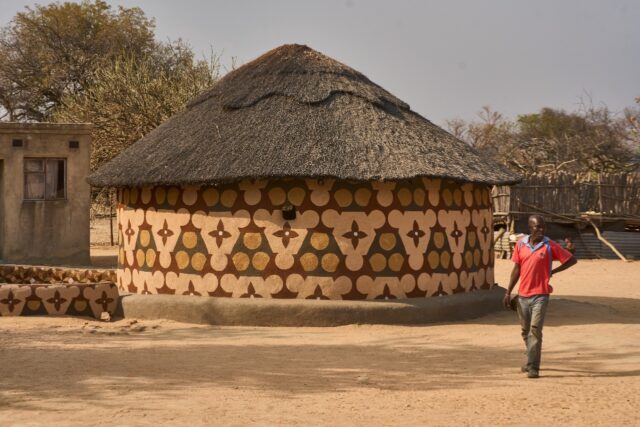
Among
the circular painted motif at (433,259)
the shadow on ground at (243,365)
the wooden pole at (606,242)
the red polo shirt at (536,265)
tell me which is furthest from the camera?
the wooden pole at (606,242)

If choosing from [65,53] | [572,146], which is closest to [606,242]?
[572,146]

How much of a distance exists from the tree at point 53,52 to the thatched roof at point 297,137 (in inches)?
922

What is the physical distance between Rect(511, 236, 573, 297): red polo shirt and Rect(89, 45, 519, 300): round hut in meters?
3.20

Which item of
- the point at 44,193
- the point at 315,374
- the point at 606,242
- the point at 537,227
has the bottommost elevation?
the point at 315,374

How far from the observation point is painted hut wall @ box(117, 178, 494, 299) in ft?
37.7

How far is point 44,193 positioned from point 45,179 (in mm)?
298

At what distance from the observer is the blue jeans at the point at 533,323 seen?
7863 mm

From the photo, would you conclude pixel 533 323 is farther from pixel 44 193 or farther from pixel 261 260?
pixel 44 193

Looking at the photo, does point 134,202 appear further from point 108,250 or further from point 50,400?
point 108,250

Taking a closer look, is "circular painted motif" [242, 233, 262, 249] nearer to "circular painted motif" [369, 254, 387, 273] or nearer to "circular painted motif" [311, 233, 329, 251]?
"circular painted motif" [311, 233, 329, 251]

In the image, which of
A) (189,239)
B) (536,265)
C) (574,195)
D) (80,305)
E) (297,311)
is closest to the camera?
(536,265)

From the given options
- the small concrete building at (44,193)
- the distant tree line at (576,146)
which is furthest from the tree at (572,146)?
the small concrete building at (44,193)

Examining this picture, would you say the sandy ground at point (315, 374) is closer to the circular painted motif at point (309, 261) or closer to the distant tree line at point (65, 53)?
the circular painted motif at point (309, 261)

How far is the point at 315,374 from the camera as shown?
26.6ft
